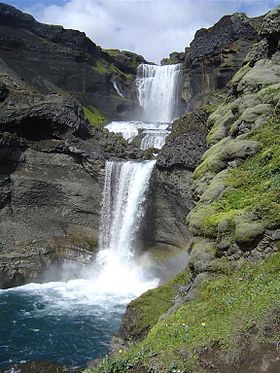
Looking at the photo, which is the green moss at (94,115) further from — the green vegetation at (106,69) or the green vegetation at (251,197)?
the green vegetation at (251,197)

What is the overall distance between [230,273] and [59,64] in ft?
270

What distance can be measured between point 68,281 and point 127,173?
13.2m

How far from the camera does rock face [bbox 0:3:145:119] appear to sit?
3349 inches

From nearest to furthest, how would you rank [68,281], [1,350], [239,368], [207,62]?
[239,368] < [1,350] < [68,281] < [207,62]

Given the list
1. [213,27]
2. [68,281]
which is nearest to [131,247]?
[68,281]

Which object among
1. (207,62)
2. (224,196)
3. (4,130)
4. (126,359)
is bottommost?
(126,359)

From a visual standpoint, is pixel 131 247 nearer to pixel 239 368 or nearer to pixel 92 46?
pixel 239 368

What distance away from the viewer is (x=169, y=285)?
76.8ft

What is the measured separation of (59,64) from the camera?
8944 centimetres

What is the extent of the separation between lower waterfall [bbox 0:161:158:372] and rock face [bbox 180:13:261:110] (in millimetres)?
32033

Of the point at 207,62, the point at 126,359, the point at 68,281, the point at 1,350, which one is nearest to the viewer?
the point at 126,359

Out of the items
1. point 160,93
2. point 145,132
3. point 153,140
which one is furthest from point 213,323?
point 160,93

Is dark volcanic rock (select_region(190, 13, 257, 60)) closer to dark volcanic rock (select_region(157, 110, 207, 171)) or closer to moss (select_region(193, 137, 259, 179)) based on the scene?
dark volcanic rock (select_region(157, 110, 207, 171))

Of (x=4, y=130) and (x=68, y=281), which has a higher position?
(x=4, y=130)
